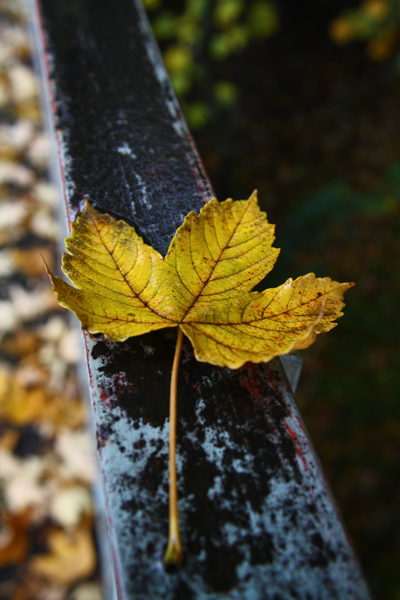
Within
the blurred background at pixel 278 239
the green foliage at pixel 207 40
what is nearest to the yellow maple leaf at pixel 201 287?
the blurred background at pixel 278 239

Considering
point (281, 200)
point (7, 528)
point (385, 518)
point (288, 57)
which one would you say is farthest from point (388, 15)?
point (7, 528)

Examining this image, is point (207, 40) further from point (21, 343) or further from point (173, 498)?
point (173, 498)

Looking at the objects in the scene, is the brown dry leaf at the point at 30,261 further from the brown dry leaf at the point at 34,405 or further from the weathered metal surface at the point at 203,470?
the weathered metal surface at the point at 203,470

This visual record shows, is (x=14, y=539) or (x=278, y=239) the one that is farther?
(x=278, y=239)

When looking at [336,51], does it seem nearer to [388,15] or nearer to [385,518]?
[388,15]

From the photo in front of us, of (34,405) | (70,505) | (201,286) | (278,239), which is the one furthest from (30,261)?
(278,239)
